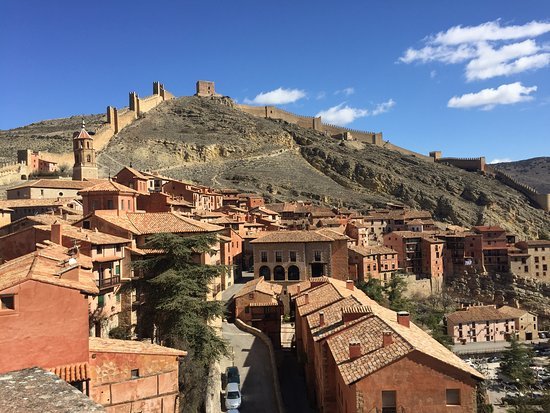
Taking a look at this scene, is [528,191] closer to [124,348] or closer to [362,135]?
[362,135]

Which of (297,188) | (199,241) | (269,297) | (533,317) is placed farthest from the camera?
(297,188)

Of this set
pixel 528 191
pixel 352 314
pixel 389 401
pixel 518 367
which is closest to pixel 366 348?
pixel 389 401

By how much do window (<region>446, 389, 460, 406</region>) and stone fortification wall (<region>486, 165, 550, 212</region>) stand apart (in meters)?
123

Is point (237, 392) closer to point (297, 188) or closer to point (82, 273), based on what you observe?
point (82, 273)

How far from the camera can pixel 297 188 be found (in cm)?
10450

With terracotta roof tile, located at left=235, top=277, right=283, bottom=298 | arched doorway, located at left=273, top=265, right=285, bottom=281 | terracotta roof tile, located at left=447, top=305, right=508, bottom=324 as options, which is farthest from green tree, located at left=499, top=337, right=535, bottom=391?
terracotta roof tile, located at left=235, top=277, right=283, bottom=298

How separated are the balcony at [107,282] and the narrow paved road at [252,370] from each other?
7850mm

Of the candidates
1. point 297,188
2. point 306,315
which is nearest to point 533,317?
point 297,188

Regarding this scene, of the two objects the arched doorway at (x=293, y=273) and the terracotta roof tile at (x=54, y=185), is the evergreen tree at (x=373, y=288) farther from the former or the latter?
the terracotta roof tile at (x=54, y=185)

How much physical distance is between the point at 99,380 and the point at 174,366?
7.99 feet

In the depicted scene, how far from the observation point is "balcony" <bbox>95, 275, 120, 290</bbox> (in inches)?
840

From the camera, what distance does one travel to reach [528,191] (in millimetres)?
128875

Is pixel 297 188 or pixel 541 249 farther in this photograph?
pixel 297 188

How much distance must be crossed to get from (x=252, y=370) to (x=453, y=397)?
41.1 feet
